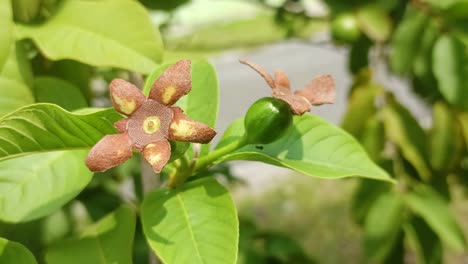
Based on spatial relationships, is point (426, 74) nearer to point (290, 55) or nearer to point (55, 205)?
point (55, 205)

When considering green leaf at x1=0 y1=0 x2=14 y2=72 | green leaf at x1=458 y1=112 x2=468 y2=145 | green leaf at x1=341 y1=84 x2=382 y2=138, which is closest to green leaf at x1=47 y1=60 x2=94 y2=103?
green leaf at x1=0 y1=0 x2=14 y2=72

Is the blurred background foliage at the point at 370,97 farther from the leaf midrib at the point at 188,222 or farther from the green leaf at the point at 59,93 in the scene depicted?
the leaf midrib at the point at 188,222

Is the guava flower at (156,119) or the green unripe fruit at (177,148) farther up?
the guava flower at (156,119)

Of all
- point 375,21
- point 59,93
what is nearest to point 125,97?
point 59,93

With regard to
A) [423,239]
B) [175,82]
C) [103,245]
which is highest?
[175,82]

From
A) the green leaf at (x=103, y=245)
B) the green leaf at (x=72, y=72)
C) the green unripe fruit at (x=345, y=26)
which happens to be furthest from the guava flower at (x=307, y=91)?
the green unripe fruit at (x=345, y=26)

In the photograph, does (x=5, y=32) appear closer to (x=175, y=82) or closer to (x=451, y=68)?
(x=175, y=82)
